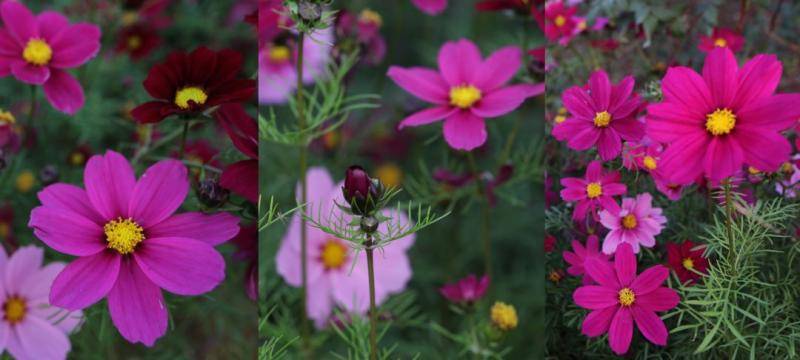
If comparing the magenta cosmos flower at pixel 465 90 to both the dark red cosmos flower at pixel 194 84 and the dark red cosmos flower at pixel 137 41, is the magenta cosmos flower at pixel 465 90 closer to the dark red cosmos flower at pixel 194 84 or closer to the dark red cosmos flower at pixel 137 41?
the dark red cosmos flower at pixel 194 84

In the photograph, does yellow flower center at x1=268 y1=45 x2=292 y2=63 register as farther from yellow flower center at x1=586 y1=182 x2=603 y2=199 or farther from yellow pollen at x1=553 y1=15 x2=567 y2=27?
yellow flower center at x1=586 y1=182 x2=603 y2=199

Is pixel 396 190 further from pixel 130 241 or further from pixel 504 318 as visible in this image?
pixel 130 241

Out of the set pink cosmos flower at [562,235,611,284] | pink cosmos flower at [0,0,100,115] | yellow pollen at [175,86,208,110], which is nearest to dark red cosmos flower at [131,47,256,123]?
yellow pollen at [175,86,208,110]

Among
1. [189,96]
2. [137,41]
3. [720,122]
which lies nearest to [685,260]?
[720,122]

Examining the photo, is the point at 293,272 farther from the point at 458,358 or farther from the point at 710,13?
the point at 710,13

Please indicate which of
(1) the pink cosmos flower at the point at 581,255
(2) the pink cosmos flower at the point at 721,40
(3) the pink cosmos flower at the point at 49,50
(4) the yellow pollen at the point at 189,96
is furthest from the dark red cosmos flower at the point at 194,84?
(2) the pink cosmos flower at the point at 721,40

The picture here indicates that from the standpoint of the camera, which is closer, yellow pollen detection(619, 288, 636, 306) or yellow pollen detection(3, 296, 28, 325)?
yellow pollen detection(619, 288, 636, 306)

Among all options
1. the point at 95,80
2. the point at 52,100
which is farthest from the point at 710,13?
the point at 95,80
